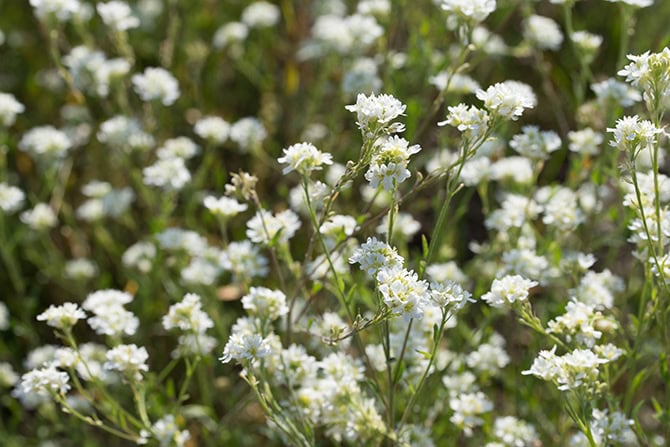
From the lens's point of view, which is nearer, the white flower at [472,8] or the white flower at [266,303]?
the white flower at [266,303]

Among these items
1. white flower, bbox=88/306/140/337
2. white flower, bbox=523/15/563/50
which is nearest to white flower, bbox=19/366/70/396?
white flower, bbox=88/306/140/337

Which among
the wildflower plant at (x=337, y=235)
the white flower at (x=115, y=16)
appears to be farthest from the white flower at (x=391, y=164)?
the white flower at (x=115, y=16)

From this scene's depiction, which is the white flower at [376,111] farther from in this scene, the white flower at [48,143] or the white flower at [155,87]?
the white flower at [48,143]

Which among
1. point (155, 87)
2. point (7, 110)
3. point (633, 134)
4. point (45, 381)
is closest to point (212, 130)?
point (155, 87)

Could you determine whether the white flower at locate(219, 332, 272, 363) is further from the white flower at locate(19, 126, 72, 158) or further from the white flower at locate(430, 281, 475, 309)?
the white flower at locate(19, 126, 72, 158)

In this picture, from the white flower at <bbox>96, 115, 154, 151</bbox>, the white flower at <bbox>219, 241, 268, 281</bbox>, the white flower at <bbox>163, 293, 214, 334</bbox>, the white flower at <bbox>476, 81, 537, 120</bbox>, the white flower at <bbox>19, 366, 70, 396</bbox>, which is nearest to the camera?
the white flower at <bbox>476, 81, 537, 120</bbox>

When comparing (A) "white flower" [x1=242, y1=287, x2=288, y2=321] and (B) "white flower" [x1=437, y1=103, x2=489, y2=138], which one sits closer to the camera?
(B) "white flower" [x1=437, y1=103, x2=489, y2=138]

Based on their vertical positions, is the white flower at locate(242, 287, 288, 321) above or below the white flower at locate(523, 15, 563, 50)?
below
